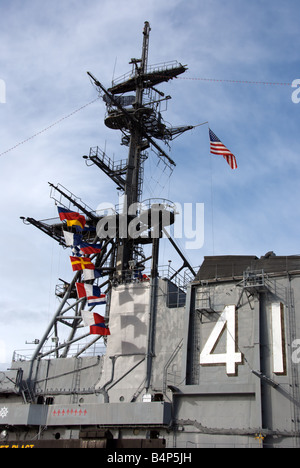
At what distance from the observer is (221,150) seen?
22797 millimetres

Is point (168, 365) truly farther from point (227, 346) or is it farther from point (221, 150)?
point (221, 150)

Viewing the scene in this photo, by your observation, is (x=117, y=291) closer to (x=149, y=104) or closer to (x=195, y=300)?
(x=195, y=300)

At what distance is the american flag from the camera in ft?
74.3

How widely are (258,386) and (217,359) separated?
1904 millimetres

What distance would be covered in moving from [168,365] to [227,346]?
2.51m

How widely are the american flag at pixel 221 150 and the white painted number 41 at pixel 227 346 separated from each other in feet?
22.9

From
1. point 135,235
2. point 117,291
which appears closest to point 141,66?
point 135,235

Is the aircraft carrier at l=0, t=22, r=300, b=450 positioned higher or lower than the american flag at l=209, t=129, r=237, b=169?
lower

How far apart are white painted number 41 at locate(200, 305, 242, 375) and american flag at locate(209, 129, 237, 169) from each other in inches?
275

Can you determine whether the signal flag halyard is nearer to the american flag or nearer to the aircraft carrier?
the aircraft carrier

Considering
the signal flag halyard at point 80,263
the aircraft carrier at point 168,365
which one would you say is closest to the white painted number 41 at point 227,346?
the aircraft carrier at point 168,365

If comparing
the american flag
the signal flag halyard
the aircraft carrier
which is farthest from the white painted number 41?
the signal flag halyard

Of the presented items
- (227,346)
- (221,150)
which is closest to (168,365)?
(227,346)

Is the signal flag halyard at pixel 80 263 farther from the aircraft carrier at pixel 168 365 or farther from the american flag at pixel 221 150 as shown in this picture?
the american flag at pixel 221 150
